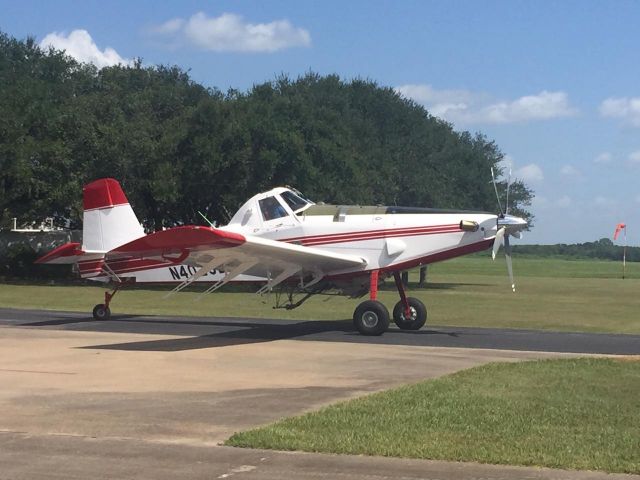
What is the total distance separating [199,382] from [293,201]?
8771 millimetres

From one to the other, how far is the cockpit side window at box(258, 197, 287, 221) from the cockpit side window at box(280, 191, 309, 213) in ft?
0.68

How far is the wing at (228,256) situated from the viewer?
15.8 metres

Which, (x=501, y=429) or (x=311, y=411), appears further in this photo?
(x=311, y=411)

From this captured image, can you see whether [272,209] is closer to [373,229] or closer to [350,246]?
[350,246]

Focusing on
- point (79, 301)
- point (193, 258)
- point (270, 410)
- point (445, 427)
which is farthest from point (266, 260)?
point (79, 301)

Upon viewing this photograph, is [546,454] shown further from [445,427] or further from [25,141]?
[25,141]

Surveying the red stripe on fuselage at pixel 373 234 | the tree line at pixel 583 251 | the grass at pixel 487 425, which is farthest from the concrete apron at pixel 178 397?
the tree line at pixel 583 251

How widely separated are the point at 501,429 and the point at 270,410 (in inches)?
103

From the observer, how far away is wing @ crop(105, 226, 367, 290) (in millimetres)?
15773

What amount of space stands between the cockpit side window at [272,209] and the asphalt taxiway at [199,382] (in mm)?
2572

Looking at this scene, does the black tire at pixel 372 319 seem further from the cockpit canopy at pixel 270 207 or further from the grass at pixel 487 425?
the grass at pixel 487 425

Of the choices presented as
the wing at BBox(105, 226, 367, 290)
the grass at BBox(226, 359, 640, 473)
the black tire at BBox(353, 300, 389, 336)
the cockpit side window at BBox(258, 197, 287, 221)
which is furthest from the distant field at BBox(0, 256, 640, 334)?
the grass at BBox(226, 359, 640, 473)

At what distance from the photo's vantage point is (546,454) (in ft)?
24.9

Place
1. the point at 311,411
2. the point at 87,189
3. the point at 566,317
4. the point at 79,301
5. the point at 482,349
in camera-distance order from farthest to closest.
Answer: the point at 79,301, the point at 566,317, the point at 87,189, the point at 482,349, the point at 311,411
